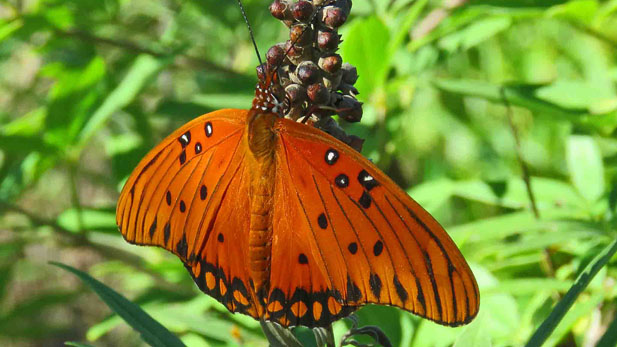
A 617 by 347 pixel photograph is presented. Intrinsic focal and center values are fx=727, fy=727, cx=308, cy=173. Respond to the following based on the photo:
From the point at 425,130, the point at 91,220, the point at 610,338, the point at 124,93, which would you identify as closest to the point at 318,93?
the point at 610,338

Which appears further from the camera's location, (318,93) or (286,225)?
(286,225)

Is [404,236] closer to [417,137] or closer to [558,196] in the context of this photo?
[558,196]

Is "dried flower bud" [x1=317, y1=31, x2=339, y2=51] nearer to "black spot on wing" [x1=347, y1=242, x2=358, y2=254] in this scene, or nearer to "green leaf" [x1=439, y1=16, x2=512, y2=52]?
"black spot on wing" [x1=347, y1=242, x2=358, y2=254]

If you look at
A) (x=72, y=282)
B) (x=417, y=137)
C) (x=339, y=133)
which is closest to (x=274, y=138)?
(x=339, y=133)

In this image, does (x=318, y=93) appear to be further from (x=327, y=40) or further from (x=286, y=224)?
(x=286, y=224)

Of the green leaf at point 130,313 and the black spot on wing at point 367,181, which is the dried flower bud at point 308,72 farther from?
the green leaf at point 130,313

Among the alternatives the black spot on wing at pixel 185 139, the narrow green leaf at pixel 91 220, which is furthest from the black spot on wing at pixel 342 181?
the narrow green leaf at pixel 91 220
